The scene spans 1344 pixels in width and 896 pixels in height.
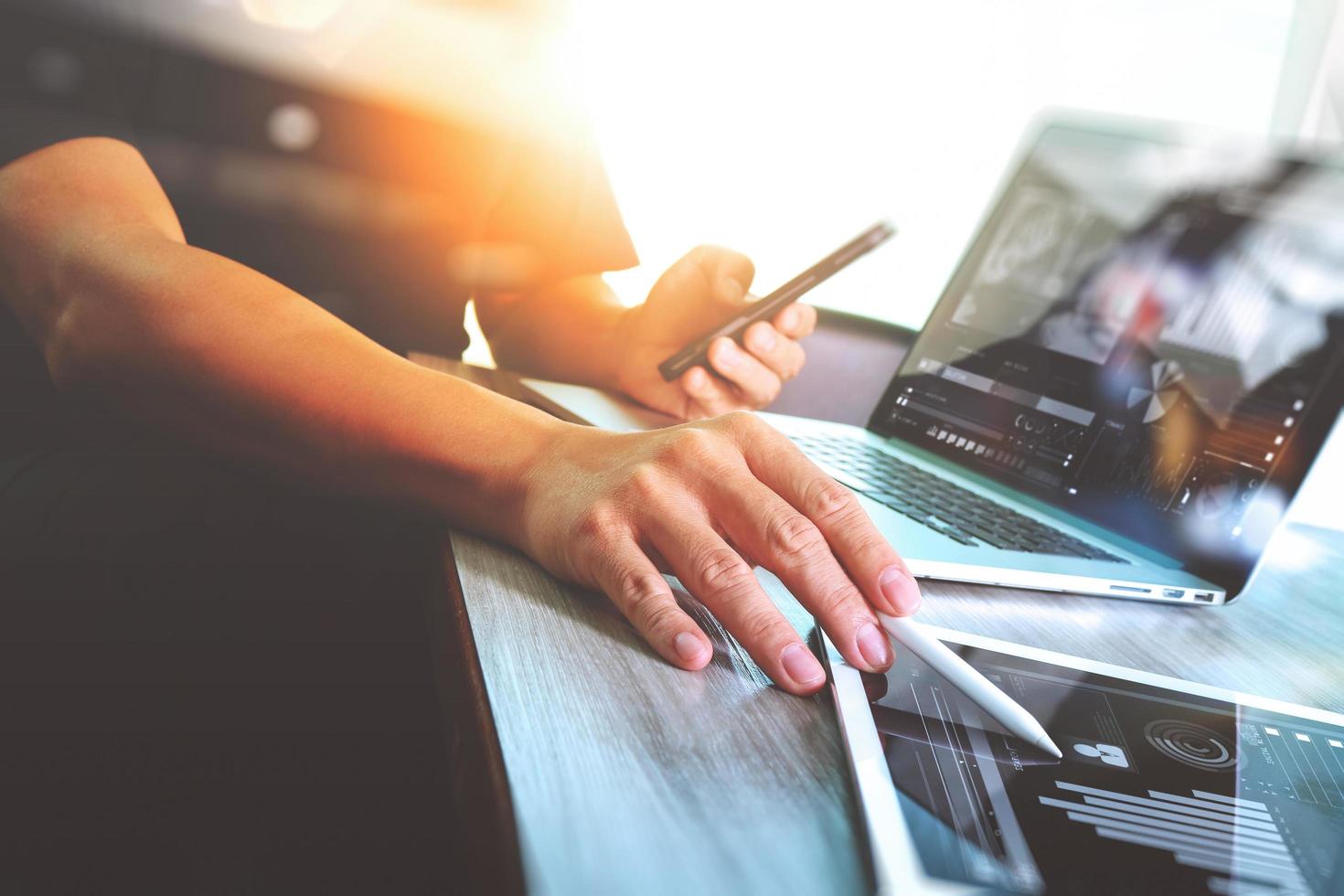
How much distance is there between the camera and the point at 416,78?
1.31 m

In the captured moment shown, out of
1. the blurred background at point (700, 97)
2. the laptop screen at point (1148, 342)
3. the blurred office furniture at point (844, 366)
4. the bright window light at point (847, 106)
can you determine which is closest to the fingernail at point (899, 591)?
the laptop screen at point (1148, 342)

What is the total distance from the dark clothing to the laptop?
11.8 inches

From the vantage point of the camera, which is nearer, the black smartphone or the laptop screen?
the laptop screen

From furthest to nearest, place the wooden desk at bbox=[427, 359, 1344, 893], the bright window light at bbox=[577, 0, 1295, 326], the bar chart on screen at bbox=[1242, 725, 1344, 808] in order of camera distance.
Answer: the bright window light at bbox=[577, 0, 1295, 326] → the bar chart on screen at bbox=[1242, 725, 1344, 808] → the wooden desk at bbox=[427, 359, 1344, 893]

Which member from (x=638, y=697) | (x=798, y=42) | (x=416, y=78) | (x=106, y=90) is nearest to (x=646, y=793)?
(x=638, y=697)

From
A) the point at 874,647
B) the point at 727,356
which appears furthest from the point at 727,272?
the point at 874,647

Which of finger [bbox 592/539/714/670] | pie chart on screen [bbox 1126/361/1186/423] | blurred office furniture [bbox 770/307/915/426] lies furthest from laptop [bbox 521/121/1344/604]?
blurred office furniture [bbox 770/307/915/426]

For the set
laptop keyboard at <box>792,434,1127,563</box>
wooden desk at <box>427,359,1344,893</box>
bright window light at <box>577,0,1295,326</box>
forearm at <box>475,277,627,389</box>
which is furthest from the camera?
bright window light at <box>577,0,1295,326</box>

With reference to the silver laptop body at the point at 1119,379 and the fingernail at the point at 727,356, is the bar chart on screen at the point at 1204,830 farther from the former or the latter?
the fingernail at the point at 727,356

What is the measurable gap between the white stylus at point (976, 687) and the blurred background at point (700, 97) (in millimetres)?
798

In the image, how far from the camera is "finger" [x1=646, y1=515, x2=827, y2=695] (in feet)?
1.25

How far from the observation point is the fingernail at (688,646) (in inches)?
15.1

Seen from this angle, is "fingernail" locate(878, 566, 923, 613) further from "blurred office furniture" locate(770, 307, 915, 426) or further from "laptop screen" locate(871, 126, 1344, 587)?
"blurred office furniture" locate(770, 307, 915, 426)

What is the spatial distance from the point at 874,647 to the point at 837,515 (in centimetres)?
7
